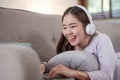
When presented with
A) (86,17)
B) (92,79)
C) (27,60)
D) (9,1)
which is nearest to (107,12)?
(9,1)

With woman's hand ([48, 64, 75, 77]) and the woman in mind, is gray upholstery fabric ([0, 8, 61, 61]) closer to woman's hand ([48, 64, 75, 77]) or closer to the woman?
the woman

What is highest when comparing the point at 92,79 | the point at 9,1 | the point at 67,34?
the point at 9,1

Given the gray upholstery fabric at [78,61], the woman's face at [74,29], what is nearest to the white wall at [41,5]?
the woman's face at [74,29]

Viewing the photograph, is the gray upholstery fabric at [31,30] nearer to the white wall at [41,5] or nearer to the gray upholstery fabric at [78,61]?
the gray upholstery fabric at [78,61]

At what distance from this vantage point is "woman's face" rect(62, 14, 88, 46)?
1179 millimetres

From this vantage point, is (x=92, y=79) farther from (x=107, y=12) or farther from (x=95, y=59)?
(x=107, y=12)

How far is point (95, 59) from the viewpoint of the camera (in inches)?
43.0

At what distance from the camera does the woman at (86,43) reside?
102 cm

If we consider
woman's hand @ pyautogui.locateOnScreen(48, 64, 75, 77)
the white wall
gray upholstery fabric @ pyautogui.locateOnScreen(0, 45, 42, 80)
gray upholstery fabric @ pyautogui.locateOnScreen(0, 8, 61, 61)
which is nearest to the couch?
gray upholstery fabric @ pyautogui.locateOnScreen(0, 8, 61, 61)

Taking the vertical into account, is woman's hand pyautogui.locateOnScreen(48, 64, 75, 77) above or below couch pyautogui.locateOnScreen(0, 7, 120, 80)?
below

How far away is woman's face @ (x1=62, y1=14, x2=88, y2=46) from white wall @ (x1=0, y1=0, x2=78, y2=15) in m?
1.41

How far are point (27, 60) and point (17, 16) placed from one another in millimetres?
1121

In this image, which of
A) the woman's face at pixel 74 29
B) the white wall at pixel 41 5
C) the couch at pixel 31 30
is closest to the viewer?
the woman's face at pixel 74 29

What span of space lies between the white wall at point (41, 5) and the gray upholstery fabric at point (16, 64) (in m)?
1.97
